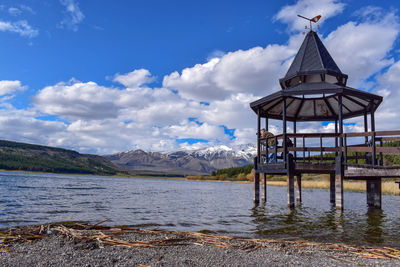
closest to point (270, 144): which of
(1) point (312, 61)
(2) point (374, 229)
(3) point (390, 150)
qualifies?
(1) point (312, 61)

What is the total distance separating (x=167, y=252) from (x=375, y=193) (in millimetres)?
18255

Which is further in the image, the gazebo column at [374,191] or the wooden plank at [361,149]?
the gazebo column at [374,191]

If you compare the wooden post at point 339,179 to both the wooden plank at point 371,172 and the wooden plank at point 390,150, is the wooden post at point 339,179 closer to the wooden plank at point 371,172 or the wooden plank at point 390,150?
the wooden plank at point 371,172

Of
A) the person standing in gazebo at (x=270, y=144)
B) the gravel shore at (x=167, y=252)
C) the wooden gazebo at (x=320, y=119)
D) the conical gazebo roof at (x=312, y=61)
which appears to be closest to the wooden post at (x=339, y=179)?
the wooden gazebo at (x=320, y=119)

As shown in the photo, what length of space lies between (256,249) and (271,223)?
21.7ft

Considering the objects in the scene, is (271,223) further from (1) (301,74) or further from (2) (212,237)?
(1) (301,74)

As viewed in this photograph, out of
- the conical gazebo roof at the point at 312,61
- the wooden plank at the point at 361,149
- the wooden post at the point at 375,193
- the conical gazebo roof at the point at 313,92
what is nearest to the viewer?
the wooden plank at the point at 361,149

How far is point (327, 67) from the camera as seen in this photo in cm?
2041

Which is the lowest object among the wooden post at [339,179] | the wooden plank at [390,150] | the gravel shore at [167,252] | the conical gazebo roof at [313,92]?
the gravel shore at [167,252]

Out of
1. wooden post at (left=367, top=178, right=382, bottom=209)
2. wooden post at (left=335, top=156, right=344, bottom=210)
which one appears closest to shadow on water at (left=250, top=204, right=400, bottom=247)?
wooden post at (left=335, top=156, right=344, bottom=210)

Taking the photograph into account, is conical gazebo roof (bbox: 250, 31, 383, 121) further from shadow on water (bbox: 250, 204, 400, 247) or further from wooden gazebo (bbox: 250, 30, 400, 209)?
shadow on water (bbox: 250, 204, 400, 247)

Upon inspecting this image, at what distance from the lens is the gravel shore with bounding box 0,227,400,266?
21.9ft

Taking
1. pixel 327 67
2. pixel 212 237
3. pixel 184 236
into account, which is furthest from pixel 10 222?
pixel 327 67

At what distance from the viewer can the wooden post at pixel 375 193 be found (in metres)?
19.8
